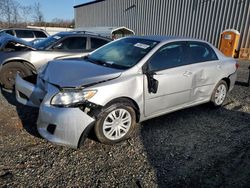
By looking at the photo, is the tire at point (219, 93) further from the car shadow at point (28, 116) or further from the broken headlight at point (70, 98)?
the car shadow at point (28, 116)

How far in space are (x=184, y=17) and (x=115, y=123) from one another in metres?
13.8

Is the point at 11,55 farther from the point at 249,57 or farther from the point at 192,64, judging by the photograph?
A: the point at 249,57

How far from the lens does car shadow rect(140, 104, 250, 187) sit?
8.31 feet

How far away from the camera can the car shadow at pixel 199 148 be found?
2.53 meters

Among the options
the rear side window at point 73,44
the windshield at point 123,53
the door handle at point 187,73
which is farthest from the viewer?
the rear side window at point 73,44

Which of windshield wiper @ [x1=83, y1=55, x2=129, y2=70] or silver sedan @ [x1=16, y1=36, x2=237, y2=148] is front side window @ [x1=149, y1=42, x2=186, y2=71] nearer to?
silver sedan @ [x1=16, y1=36, x2=237, y2=148]

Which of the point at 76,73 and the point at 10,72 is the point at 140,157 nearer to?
the point at 76,73

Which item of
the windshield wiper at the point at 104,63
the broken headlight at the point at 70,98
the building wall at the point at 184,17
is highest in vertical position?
the building wall at the point at 184,17

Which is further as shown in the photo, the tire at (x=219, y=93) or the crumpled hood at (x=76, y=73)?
the tire at (x=219, y=93)

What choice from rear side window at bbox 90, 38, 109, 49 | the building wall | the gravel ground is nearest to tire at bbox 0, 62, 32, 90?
the gravel ground

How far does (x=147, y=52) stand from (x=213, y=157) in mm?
1739

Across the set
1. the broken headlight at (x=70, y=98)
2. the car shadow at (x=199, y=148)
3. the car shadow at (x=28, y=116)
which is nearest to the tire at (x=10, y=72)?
the car shadow at (x=28, y=116)

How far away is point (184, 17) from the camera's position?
49.2 ft

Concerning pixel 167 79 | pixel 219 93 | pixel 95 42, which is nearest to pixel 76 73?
pixel 167 79
